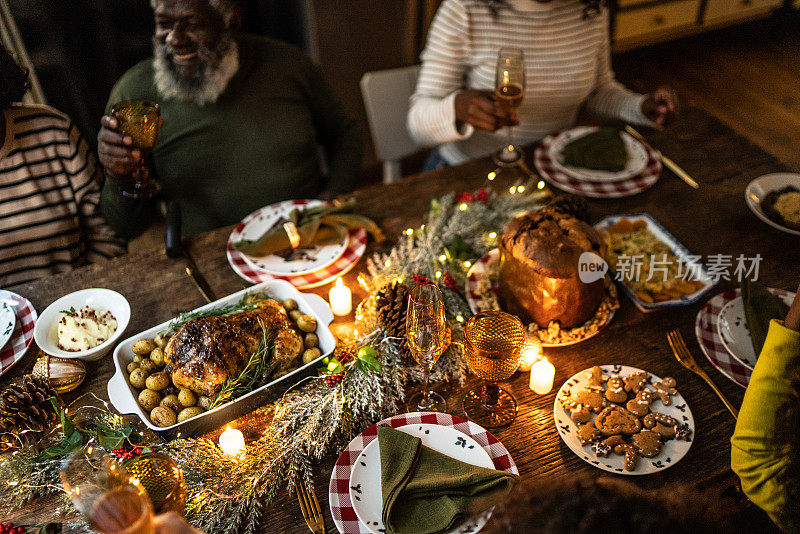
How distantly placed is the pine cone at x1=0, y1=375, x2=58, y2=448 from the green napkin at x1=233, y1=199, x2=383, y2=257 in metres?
0.56

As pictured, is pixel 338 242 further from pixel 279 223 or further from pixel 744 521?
pixel 744 521

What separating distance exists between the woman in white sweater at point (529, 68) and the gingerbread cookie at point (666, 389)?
1022mm

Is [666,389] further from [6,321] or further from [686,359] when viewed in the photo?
[6,321]

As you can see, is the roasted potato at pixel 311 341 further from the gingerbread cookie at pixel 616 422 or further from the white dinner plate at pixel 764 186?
the white dinner plate at pixel 764 186

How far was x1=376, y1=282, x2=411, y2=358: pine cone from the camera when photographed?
1.30 m

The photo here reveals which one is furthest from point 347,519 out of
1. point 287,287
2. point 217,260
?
point 217,260

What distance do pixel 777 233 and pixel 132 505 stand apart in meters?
1.70

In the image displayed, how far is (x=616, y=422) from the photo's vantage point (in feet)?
3.72

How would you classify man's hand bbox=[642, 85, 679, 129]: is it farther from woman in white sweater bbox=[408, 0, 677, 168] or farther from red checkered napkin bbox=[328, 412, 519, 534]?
red checkered napkin bbox=[328, 412, 519, 534]

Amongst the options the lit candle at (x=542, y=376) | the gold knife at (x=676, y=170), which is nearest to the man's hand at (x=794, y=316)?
the lit candle at (x=542, y=376)

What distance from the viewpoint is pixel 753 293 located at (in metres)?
1.31

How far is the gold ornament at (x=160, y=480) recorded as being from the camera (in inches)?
37.6

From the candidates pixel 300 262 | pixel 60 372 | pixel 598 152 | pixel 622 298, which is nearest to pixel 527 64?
pixel 598 152

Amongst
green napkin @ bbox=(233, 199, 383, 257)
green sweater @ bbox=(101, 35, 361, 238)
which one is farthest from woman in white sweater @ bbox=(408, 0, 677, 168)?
green napkin @ bbox=(233, 199, 383, 257)
